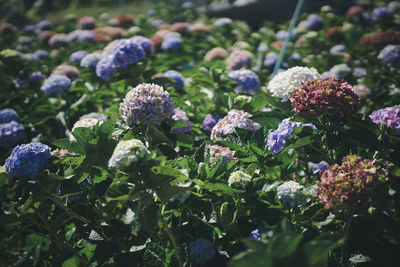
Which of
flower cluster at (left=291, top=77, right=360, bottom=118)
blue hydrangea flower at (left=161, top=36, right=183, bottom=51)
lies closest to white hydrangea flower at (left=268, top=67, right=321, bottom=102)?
flower cluster at (left=291, top=77, right=360, bottom=118)

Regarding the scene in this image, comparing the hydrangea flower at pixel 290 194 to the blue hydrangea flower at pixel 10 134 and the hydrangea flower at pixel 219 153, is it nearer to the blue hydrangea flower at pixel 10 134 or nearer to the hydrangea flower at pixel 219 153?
the hydrangea flower at pixel 219 153

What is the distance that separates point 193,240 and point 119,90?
1.47 meters

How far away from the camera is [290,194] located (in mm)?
1210

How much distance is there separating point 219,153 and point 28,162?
2.54 feet

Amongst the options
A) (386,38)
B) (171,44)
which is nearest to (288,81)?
(171,44)

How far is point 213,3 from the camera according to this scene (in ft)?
38.7

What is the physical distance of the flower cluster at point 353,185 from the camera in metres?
1.07

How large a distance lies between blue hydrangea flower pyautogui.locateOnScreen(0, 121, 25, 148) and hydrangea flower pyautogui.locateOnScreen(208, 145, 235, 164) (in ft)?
5.13

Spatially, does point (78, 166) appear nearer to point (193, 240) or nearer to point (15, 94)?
point (193, 240)

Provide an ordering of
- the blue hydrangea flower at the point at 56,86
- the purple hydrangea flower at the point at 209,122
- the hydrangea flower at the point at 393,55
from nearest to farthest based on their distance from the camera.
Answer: the purple hydrangea flower at the point at 209,122
the blue hydrangea flower at the point at 56,86
the hydrangea flower at the point at 393,55

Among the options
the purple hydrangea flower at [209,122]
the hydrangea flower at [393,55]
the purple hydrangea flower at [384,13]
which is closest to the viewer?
the purple hydrangea flower at [209,122]

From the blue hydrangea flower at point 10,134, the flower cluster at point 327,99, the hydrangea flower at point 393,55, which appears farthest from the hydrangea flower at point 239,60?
the blue hydrangea flower at point 10,134

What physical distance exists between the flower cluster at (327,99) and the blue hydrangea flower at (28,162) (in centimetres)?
106

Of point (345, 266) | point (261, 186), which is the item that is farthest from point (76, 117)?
Result: point (345, 266)
